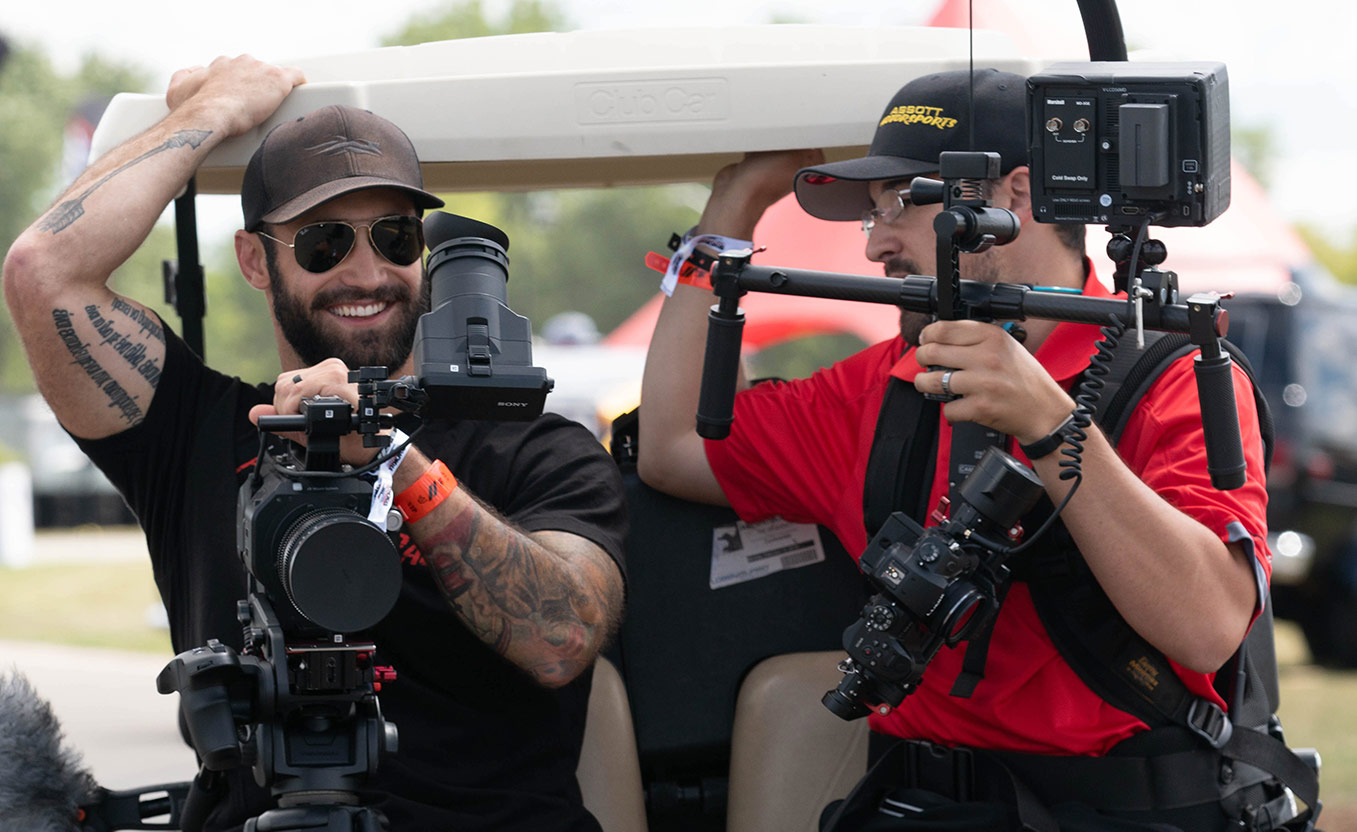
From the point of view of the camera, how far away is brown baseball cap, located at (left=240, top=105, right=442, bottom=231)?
293 centimetres

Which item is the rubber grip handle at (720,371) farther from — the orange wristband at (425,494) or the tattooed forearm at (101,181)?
the tattooed forearm at (101,181)

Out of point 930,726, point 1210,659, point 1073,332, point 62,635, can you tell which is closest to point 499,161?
point 1073,332

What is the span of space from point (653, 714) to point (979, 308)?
1504 millimetres

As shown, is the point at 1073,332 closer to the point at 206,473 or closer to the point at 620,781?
the point at 620,781

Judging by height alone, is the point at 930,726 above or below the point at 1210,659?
below

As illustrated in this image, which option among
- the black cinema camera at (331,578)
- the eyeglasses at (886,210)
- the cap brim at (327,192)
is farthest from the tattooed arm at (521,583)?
the eyeglasses at (886,210)

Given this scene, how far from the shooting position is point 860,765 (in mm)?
3285

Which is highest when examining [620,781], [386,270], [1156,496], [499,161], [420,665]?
[499,161]

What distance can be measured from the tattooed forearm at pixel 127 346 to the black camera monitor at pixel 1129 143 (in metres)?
1.70

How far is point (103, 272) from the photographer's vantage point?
2928mm

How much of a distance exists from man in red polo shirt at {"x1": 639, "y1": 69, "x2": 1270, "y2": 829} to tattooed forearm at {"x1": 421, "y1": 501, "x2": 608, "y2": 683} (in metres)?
0.59

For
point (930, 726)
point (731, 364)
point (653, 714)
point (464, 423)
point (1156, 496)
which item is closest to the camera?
point (1156, 496)

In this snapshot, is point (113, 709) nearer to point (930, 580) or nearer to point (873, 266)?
point (873, 266)

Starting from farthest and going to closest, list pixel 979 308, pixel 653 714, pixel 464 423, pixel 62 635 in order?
pixel 62 635, pixel 653 714, pixel 464 423, pixel 979 308
